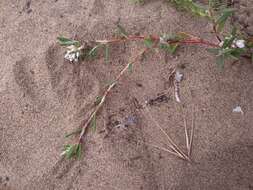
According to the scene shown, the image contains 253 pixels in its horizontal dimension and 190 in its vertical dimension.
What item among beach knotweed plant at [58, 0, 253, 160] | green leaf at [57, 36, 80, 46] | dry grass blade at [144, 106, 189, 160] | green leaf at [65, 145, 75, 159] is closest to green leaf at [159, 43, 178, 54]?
beach knotweed plant at [58, 0, 253, 160]

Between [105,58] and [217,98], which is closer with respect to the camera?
[217,98]

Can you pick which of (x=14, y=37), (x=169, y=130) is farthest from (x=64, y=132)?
(x=14, y=37)

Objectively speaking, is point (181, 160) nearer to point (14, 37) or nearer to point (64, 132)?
point (64, 132)

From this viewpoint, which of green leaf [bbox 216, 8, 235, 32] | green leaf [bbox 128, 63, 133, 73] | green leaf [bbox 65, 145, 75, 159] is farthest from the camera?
green leaf [bbox 128, 63, 133, 73]

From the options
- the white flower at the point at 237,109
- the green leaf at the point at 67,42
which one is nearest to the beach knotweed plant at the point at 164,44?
the green leaf at the point at 67,42

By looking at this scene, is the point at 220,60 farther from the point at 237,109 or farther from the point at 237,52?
the point at 237,109

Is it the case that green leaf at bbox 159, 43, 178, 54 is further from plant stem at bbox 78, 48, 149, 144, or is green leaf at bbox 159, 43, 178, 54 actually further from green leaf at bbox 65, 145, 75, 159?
green leaf at bbox 65, 145, 75, 159

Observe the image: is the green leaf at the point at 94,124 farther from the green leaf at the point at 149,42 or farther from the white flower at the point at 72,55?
the green leaf at the point at 149,42
